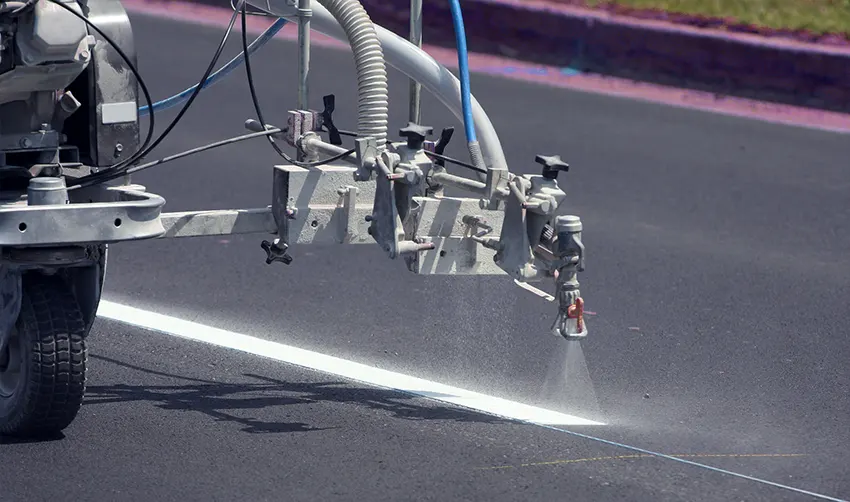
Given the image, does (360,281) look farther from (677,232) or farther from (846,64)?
(846,64)

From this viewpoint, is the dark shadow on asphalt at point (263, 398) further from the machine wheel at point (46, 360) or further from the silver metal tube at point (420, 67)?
the silver metal tube at point (420, 67)

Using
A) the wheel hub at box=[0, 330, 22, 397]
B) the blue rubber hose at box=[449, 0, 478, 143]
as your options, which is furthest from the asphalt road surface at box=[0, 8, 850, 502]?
the blue rubber hose at box=[449, 0, 478, 143]

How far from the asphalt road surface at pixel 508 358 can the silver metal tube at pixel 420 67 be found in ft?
2.99

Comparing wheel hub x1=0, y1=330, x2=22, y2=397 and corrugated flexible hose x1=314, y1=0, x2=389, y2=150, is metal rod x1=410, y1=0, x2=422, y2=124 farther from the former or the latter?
wheel hub x1=0, y1=330, x2=22, y2=397

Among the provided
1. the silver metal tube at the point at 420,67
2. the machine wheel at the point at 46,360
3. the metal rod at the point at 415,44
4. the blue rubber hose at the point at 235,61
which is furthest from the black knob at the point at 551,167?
the machine wheel at the point at 46,360

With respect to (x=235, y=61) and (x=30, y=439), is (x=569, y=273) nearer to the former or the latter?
(x=235, y=61)

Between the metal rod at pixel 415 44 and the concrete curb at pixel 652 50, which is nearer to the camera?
the metal rod at pixel 415 44

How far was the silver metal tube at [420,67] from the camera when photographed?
218 inches

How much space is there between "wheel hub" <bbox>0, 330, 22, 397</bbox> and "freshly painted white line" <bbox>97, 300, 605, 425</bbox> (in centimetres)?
124

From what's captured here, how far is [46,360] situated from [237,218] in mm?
838

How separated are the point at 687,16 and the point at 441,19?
227 cm

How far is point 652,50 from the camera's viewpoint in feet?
41.2

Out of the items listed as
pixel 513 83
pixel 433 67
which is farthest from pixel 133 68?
pixel 513 83

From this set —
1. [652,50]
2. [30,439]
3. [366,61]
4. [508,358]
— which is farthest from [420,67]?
[652,50]
